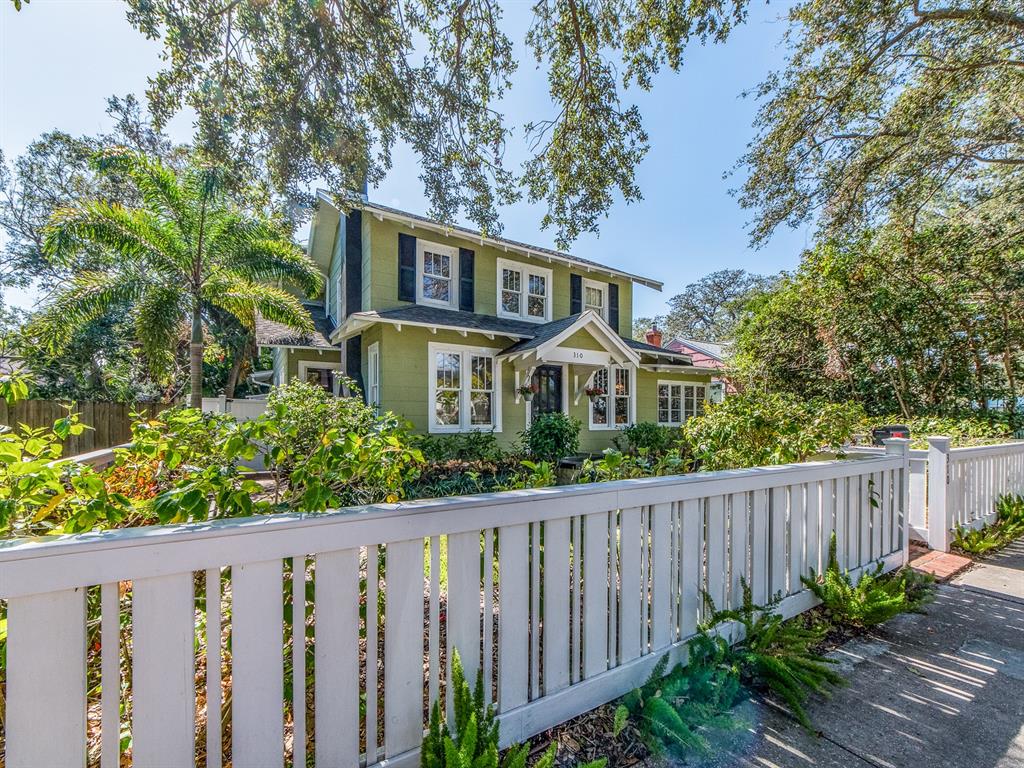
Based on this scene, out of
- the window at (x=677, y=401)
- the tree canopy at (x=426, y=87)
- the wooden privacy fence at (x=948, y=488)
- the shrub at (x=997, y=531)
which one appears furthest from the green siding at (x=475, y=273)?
the shrub at (x=997, y=531)

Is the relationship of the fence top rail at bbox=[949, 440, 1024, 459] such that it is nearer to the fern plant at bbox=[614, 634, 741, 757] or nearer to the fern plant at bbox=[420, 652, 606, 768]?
the fern plant at bbox=[614, 634, 741, 757]

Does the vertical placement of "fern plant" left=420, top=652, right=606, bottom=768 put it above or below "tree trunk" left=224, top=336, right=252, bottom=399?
below

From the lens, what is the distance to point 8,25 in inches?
169

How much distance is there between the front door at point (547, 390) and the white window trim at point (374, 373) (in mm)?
3623

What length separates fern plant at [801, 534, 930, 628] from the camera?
288 centimetres

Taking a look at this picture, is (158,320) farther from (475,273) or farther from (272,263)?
(475,273)

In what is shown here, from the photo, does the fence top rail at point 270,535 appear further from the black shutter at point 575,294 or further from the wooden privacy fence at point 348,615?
the black shutter at point 575,294

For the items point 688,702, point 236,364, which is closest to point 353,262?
point 688,702

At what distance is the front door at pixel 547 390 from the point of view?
10.9 meters

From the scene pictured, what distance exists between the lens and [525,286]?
463 inches

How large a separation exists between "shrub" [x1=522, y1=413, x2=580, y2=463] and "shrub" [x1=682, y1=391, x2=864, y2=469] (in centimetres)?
437

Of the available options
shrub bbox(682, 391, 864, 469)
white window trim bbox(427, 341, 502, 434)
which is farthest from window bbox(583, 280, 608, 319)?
shrub bbox(682, 391, 864, 469)

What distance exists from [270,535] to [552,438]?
784 centimetres

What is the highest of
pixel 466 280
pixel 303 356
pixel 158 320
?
pixel 466 280
